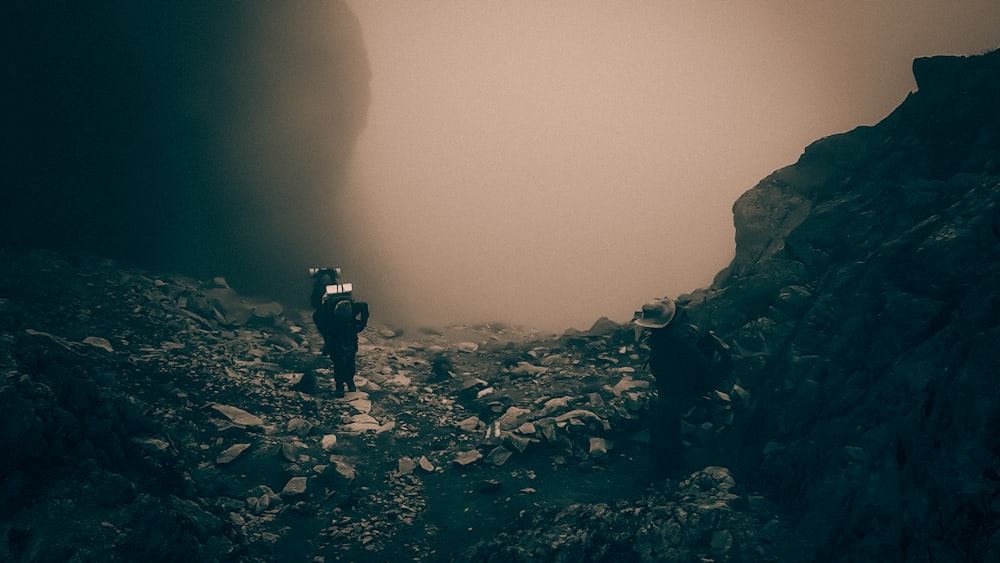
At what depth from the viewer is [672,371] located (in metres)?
4.45

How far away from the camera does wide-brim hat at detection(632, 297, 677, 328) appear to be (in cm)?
436

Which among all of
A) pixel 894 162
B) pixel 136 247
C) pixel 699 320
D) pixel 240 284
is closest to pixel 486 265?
pixel 240 284

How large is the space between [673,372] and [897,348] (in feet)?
6.07

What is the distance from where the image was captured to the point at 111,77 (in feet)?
32.9

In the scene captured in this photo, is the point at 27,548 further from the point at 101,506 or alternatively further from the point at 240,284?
the point at 240,284

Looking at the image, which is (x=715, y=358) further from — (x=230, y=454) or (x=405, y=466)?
(x=230, y=454)

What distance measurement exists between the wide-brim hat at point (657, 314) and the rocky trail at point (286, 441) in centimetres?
150

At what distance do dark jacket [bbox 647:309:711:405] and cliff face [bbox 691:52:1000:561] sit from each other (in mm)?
638

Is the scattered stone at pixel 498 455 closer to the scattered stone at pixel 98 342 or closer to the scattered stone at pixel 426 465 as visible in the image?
the scattered stone at pixel 426 465

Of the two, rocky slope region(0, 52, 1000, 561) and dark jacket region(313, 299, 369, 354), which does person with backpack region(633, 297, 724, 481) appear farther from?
dark jacket region(313, 299, 369, 354)

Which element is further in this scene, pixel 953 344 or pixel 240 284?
pixel 240 284

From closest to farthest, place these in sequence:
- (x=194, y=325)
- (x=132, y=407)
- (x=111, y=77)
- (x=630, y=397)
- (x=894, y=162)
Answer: (x=132, y=407) < (x=894, y=162) < (x=630, y=397) < (x=194, y=325) < (x=111, y=77)

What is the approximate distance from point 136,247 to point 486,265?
22.8 meters

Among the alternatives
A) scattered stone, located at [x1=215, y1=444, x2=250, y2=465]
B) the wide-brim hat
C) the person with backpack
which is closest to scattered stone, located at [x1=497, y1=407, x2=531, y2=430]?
the person with backpack
